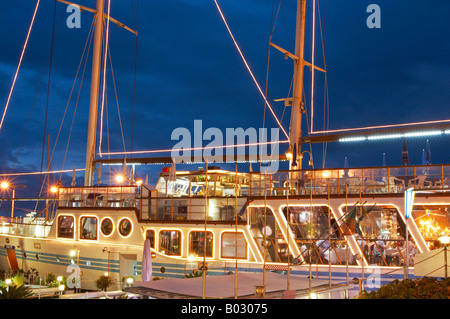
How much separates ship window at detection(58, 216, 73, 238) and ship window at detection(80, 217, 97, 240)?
2.53ft

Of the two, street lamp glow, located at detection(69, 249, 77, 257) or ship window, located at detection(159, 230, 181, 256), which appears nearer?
ship window, located at detection(159, 230, 181, 256)

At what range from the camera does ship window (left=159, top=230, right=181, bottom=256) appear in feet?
69.2

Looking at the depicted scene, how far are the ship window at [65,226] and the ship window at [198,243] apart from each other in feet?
23.8

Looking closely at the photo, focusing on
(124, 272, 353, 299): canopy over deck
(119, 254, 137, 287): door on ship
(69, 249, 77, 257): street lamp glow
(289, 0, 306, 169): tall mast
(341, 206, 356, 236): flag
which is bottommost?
(119, 254, 137, 287): door on ship

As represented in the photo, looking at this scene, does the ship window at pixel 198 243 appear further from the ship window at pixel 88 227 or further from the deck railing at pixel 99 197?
the ship window at pixel 88 227

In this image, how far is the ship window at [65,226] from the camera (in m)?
24.5

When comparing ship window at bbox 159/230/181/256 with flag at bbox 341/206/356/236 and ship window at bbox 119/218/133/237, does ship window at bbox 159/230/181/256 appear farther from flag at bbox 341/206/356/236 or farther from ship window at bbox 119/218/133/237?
flag at bbox 341/206/356/236

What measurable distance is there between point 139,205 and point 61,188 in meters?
5.53

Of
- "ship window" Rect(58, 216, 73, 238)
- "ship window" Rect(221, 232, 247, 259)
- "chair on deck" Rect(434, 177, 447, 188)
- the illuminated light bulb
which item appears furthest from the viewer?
"ship window" Rect(58, 216, 73, 238)

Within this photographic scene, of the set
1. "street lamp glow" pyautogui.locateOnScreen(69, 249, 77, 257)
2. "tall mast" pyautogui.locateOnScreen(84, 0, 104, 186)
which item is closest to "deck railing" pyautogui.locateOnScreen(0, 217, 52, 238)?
"street lamp glow" pyautogui.locateOnScreen(69, 249, 77, 257)

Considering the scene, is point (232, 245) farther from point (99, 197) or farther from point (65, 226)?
point (65, 226)

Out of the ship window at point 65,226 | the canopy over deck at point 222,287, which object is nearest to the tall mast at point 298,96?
the canopy over deck at point 222,287

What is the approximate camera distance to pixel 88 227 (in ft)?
78.6

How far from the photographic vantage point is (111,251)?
22125 mm
